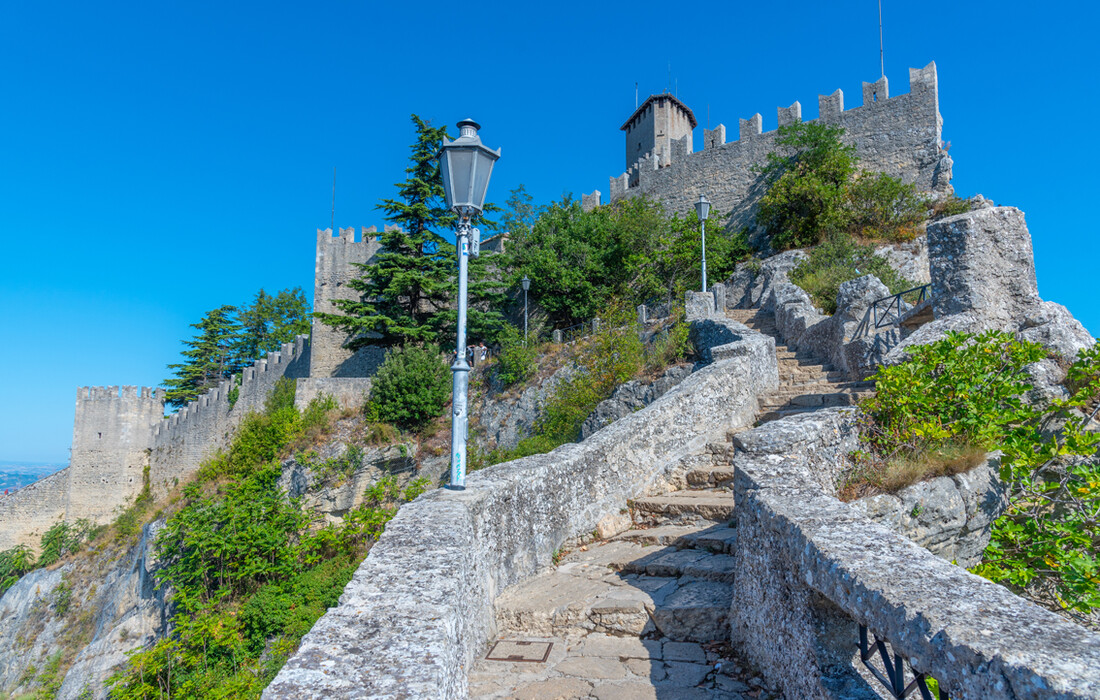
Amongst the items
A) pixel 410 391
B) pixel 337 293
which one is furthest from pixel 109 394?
pixel 410 391

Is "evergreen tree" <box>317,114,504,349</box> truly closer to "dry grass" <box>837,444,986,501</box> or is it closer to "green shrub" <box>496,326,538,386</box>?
"green shrub" <box>496,326,538,386</box>

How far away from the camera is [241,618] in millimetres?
9969

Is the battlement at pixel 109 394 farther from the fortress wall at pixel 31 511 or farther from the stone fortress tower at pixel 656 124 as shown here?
the stone fortress tower at pixel 656 124

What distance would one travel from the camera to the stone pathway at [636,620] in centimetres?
321

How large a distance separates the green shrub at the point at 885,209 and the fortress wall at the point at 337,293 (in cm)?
1972

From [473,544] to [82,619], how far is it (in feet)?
76.3

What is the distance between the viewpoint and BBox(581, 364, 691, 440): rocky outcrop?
1119 cm

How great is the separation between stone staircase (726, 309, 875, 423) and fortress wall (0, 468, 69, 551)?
34.5 metres

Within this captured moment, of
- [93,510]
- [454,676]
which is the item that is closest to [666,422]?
[454,676]

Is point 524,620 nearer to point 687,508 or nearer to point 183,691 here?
point 687,508

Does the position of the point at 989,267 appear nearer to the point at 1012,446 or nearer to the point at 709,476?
the point at 1012,446

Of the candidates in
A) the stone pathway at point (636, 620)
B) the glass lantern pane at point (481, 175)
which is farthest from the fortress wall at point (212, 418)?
the stone pathway at point (636, 620)

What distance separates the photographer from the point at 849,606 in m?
2.20

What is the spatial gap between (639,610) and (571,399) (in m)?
9.58
